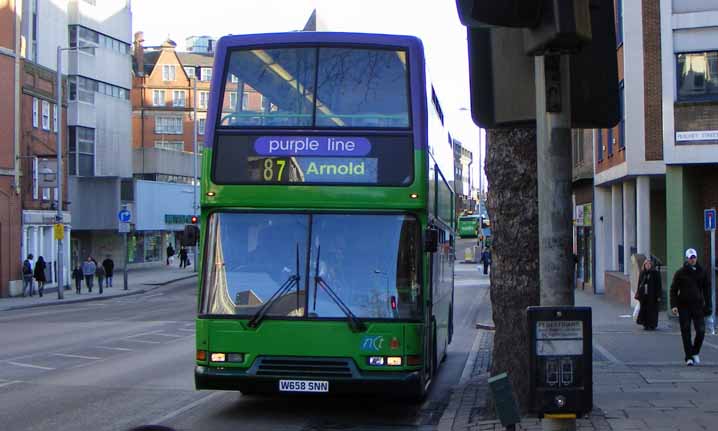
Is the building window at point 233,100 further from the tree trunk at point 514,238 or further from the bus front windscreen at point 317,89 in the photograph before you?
the tree trunk at point 514,238

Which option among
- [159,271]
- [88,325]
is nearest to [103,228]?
[159,271]

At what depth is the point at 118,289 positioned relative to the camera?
4816 centimetres

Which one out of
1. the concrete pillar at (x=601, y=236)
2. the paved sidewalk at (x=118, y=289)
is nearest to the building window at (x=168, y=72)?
the paved sidewalk at (x=118, y=289)

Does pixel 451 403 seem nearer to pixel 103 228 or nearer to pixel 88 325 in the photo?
pixel 88 325

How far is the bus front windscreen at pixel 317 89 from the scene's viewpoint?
10891mm

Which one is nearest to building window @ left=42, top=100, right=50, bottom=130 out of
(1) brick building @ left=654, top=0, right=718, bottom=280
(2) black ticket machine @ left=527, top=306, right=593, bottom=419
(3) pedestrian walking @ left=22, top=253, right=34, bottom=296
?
(3) pedestrian walking @ left=22, top=253, right=34, bottom=296

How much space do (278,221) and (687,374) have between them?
21.8 ft

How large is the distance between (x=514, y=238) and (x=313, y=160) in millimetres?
2419

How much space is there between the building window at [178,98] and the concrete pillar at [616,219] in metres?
68.5

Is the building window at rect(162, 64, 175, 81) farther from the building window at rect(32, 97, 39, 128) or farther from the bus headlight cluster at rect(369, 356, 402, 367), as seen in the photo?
the bus headlight cluster at rect(369, 356, 402, 367)

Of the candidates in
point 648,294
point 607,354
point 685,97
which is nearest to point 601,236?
point 685,97

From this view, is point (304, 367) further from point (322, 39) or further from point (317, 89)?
point (322, 39)

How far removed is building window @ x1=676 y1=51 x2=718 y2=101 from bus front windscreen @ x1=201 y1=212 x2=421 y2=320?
16.4m

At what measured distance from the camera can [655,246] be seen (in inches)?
1315
